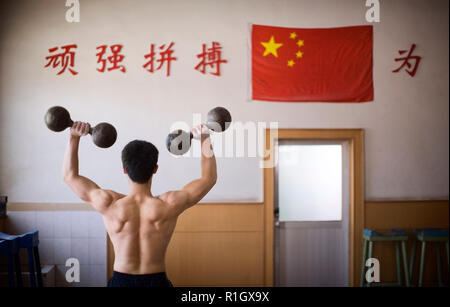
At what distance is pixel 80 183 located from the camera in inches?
77.0

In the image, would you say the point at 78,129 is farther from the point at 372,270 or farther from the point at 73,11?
the point at 372,270

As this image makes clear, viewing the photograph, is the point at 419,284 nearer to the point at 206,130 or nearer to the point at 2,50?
the point at 206,130

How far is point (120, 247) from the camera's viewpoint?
6.35 feet

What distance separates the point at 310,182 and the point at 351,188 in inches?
18.6

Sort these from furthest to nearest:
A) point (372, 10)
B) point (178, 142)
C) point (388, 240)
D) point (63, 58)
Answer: point (372, 10) → point (63, 58) → point (388, 240) → point (178, 142)

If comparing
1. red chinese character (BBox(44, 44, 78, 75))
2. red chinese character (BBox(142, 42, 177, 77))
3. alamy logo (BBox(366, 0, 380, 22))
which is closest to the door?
alamy logo (BBox(366, 0, 380, 22))

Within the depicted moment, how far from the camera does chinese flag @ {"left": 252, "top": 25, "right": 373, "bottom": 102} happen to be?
12.6 ft

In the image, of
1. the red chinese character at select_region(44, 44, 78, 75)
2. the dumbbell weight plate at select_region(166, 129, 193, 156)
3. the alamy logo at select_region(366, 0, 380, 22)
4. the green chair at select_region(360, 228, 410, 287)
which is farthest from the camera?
the alamy logo at select_region(366, 0, 380, 22)

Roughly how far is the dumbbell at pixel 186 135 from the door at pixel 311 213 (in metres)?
2.14

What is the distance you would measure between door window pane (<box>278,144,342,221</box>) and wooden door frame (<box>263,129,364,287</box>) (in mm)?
171

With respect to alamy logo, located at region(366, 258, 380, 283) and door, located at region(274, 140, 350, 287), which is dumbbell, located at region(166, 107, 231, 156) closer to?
door, located at region(274, 140, 350, 287)

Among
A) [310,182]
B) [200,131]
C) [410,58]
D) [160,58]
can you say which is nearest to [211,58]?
[160,58]

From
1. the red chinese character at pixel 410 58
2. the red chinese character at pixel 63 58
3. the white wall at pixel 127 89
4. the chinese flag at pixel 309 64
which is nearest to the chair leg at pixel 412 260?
the white wall at pixel 127 89
